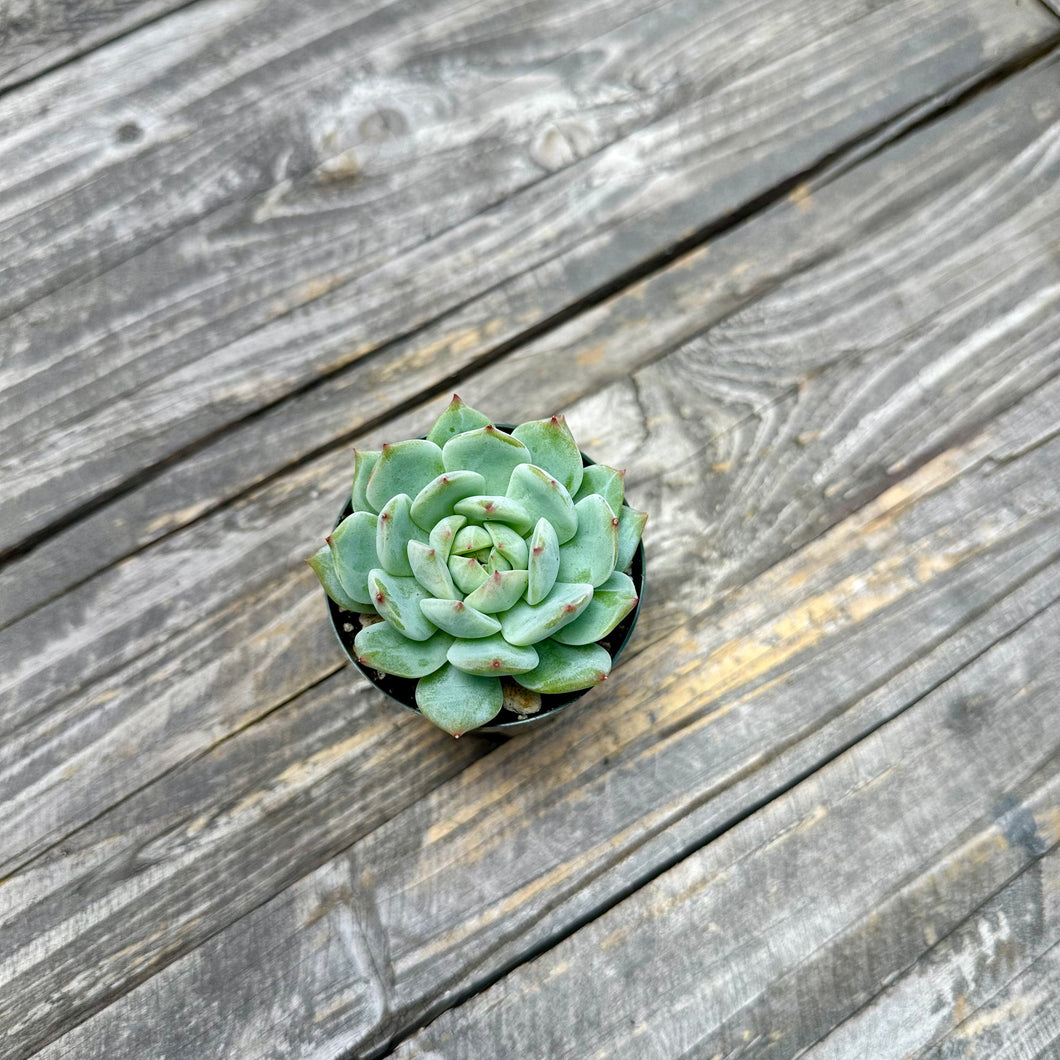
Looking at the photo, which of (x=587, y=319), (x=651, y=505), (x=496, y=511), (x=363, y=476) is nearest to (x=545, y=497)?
(x=496, y=511)

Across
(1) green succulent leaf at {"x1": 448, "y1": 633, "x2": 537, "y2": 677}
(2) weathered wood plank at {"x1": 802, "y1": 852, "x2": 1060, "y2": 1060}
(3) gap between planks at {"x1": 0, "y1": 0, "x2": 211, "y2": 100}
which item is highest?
(3) gap between planks at {"x1": 0, "y1": 0, "x2": 211, "y2": 100}

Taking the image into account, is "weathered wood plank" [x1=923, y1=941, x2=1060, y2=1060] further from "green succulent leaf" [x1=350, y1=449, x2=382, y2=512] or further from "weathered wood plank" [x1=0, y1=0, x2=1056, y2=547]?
"weathered wood plank" [x1=0, y1=0, x2=1056, y2=547]

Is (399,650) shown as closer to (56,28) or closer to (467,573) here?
(467,573)

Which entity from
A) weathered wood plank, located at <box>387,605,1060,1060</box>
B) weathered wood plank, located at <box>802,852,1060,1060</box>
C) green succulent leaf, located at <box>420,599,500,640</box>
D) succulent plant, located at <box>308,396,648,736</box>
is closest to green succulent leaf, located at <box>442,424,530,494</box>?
succulent plant, located at <box>308,396,648,736</box>

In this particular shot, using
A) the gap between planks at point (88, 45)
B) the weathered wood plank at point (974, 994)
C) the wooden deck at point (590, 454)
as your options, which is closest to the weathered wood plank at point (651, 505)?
the wooden deck at point (590, 454)

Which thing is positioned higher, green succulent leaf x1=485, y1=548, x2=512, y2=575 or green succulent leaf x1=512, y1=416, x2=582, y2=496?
green succulent leaf x1=512, y1=416, x2=582, y2=496
